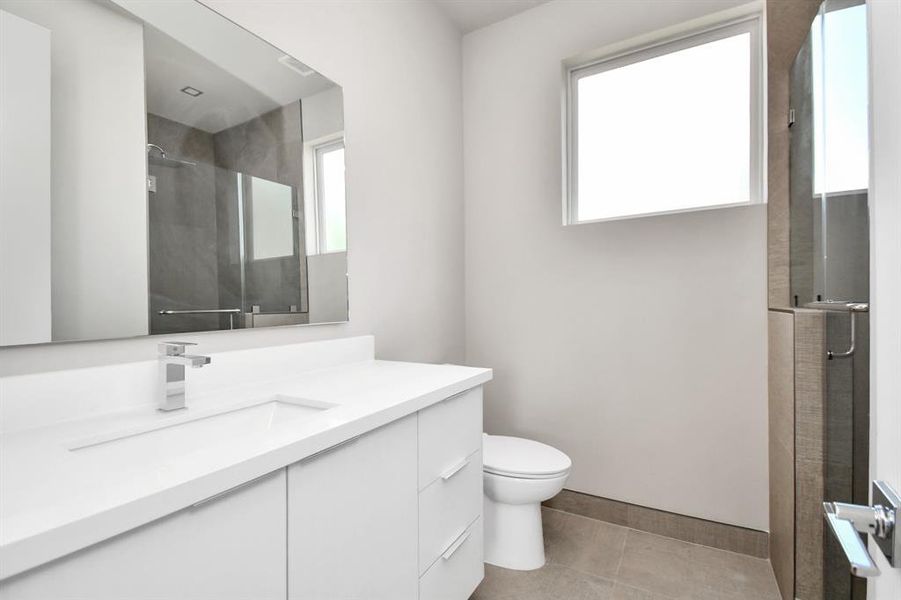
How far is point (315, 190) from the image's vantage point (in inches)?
63.6

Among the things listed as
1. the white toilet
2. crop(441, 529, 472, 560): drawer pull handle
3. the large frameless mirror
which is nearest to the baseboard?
the white toilet

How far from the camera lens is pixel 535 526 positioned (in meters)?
1.79

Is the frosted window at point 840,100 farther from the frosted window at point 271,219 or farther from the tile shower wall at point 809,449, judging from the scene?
the frosted window at point 271,219

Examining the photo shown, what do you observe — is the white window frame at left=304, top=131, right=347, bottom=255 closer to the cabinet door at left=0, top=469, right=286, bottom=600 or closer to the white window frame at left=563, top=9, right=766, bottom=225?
the cabinet door at left=0, top=469, right=286, bottom=600

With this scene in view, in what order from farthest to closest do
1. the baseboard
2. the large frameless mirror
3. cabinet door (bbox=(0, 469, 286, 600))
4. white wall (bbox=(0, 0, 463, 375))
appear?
the baseboard → white wall (bbox=(0, 0, 463, 375)) → the large frameless mirror → cabinet door (bbox=(0, 469, 286, 600))

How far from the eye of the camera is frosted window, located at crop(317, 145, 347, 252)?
1.64m

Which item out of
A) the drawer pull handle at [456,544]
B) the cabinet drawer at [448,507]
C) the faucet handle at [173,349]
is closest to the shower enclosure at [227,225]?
the faucet handle at [173,349]

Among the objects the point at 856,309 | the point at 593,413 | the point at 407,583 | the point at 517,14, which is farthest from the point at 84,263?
the point at 517,14

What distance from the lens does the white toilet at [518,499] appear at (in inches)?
66.4

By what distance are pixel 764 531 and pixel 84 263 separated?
2579 millimetres

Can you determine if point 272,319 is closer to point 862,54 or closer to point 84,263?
point 84,263

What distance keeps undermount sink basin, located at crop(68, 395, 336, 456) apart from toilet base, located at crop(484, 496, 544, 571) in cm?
103

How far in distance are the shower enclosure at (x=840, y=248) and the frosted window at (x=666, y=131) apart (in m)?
0.48

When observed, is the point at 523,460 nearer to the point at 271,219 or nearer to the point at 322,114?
the point at 271,219
